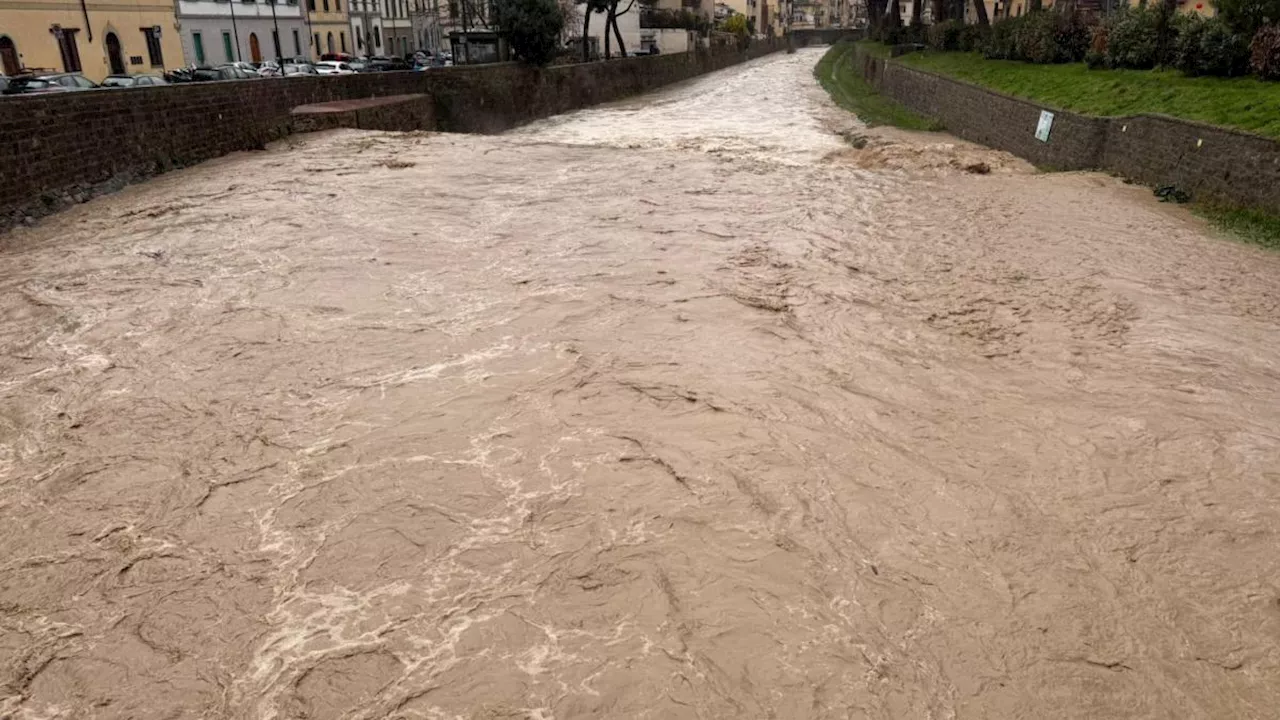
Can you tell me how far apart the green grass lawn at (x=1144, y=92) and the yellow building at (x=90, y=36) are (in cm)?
3200

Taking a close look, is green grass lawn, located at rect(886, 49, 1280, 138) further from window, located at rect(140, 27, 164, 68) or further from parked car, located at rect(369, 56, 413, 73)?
window, located at rect(140, 27, 164, 68)

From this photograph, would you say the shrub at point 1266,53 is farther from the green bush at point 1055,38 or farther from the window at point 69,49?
the window at point 69,49

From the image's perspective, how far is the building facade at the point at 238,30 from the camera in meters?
40.9

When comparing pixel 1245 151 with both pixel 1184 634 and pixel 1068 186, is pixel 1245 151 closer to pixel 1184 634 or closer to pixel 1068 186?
pixel 1068 186

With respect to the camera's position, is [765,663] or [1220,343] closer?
[765,663]

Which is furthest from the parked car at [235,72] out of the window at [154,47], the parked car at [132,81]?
the window at [154,47]

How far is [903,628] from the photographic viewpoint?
470 centimetres

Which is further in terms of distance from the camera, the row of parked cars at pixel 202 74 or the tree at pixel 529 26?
the tree at pixel 529 26

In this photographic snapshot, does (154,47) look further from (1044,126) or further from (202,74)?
(1044,126)

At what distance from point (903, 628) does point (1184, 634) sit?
4.73 ft

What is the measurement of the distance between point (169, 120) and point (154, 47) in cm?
2669

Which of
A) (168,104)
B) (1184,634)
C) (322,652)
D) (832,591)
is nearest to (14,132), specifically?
(168,104)

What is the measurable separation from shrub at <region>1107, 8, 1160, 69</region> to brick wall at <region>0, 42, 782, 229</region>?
1753 centimetres

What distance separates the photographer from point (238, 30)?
1735 inches
